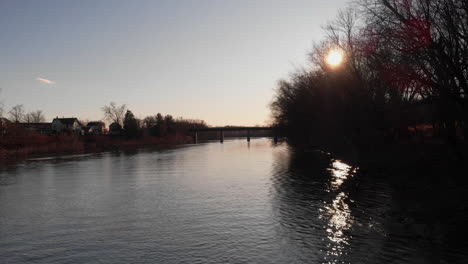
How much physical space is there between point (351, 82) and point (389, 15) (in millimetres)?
24378

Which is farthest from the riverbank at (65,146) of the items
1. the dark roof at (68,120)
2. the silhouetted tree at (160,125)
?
the dark roof at (68,120)

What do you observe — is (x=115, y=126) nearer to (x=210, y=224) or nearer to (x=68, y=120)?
(x=68, y=120)

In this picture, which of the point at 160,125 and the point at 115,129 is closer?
the point at 160,125

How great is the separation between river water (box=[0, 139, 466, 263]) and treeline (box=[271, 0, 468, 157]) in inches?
281

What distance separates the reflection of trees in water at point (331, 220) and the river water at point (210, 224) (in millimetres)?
41

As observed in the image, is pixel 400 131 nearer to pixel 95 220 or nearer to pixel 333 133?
pixel 333 133

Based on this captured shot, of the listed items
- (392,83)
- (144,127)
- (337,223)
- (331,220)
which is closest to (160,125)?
(144,127)

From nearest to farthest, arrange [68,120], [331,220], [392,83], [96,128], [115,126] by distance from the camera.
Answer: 1. [331,220]
2. [392,83]
3. [115,126]
4. [68,120]
5. [96,128]

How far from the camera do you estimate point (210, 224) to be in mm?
18844

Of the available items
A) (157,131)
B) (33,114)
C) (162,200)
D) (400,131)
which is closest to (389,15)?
(162,200)

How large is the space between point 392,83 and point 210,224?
52.4 ft

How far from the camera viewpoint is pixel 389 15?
2362cm

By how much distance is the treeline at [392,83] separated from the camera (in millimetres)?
21516

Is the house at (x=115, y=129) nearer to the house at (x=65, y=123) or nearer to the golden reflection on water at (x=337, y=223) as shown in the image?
the house at (x=65, y=123)
